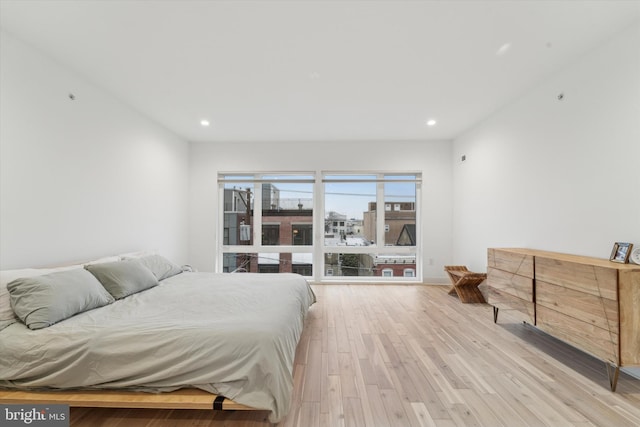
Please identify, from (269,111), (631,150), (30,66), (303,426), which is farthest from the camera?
(269,111)

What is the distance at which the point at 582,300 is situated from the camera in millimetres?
1877

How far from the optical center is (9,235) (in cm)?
203

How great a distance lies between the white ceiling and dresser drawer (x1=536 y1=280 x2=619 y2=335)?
6.62 feet

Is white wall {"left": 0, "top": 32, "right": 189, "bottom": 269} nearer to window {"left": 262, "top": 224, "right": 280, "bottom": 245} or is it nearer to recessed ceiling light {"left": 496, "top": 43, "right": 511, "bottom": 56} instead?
window {"left": 262, "top": 224, "right": 280, "bottom": 245}

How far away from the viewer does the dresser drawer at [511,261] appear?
7.81 ft

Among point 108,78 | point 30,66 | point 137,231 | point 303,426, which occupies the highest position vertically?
point 108,78

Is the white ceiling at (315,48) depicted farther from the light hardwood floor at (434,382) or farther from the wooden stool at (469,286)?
the light hardwood floor at (434,382)

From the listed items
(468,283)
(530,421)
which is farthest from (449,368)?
(468,283)

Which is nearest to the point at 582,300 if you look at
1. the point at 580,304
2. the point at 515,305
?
the point at 580,304

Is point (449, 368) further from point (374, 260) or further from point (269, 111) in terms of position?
point (269, 111)

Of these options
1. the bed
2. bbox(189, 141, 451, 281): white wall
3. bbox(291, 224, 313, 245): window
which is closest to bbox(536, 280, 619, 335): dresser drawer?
the bed

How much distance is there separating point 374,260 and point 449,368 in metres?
2.73

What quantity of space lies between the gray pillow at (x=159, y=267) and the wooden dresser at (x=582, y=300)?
377cm

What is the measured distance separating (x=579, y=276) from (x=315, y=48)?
8.99ft
